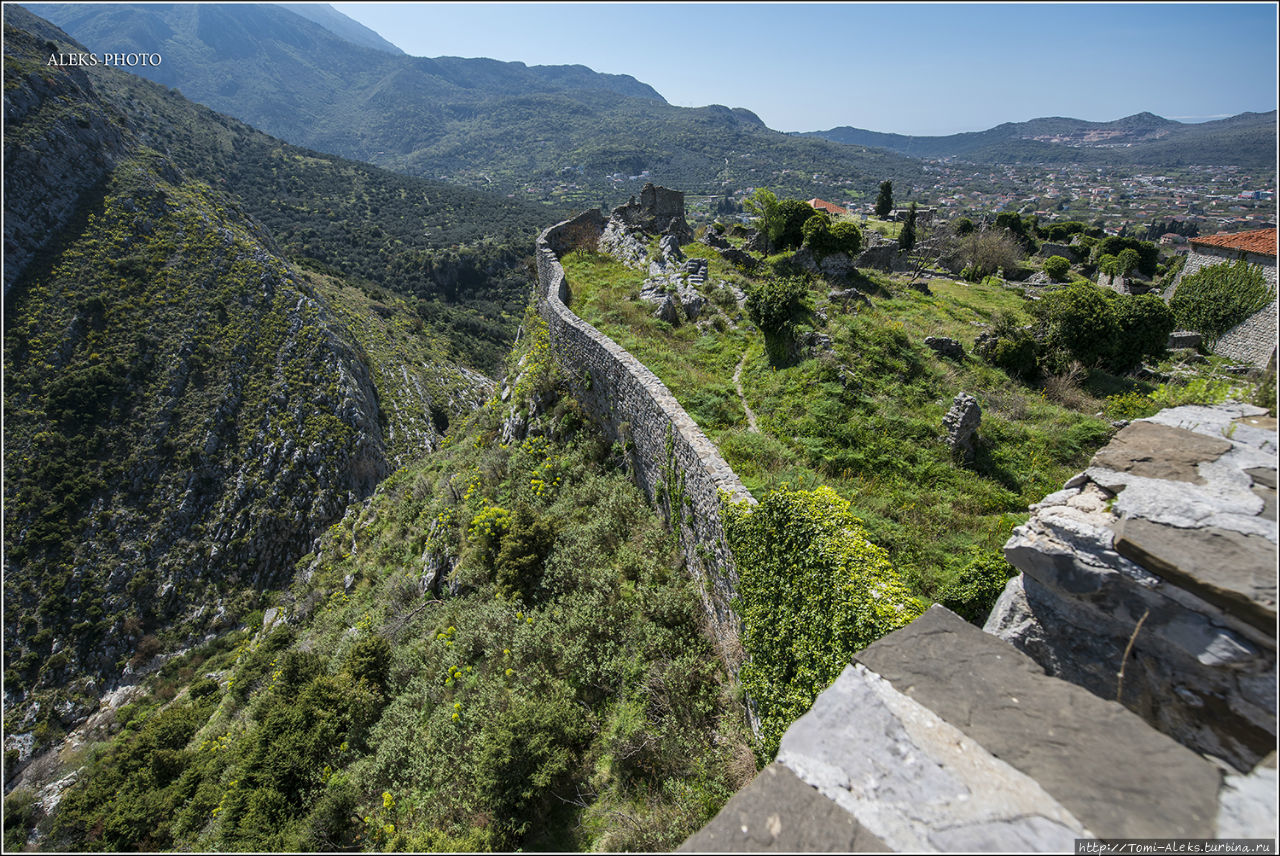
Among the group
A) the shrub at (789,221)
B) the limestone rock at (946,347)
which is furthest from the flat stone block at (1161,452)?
the shrub at (789,221)

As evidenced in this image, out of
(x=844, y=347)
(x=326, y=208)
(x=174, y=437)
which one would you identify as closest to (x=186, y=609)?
(x=174, y=437)

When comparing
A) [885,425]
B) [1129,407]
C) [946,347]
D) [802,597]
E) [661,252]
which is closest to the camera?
[802,597]

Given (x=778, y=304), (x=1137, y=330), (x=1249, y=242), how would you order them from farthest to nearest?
(x=1249, y=242) < (x=1137, y=330) < (x=778, y=304)

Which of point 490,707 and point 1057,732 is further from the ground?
point 1057,732

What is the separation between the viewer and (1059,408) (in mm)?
12312

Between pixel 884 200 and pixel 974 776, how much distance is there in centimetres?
6454

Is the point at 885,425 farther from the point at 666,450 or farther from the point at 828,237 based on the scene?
the point at 828,237

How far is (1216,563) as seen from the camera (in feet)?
8.79

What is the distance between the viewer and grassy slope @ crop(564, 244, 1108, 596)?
27.1ft

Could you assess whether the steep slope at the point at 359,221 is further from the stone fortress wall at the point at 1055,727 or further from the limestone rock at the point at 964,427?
the stone fortress wall at the point at 1055,727

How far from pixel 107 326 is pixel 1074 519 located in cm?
5916

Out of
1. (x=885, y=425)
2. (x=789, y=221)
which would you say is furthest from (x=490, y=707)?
(x=789, y=221)

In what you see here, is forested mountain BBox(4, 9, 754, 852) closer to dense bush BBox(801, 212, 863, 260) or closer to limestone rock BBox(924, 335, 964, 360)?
limestone rock BBox(924, 335, 964, 360)

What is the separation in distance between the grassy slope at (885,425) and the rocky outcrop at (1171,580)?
9.72 ft
